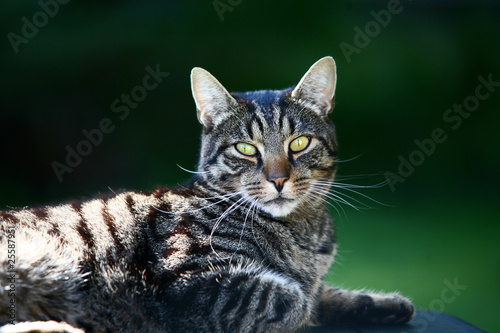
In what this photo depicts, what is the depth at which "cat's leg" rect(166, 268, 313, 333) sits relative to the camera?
142 cm

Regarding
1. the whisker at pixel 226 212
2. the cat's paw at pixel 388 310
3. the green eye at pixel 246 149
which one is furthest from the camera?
the cat's paw at pixel 388 310

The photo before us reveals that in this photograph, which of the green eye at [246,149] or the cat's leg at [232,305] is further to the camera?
the green eye at [246,149]

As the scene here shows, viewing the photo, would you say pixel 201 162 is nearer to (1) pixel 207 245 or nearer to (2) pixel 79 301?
(1) pixel 207 245

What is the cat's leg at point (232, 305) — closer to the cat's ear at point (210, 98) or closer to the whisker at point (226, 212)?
the whisker at point (226, 212)

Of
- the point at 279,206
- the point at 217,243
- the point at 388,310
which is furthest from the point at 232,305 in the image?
the point at 388,310

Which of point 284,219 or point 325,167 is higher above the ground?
point 325,167

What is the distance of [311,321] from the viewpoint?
1.81 meters

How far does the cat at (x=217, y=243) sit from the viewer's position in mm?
1414

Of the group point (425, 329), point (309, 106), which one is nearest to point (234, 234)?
point (309, 106)

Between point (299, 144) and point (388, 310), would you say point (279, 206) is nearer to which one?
point (299, 144)

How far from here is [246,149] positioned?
1.68 m

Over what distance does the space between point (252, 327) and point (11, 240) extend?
0.65 meters

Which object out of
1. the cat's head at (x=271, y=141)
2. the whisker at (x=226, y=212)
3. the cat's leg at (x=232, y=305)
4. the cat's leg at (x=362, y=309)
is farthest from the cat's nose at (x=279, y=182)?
the cat's leg at (x=362, y=309)

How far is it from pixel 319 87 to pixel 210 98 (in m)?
0.35
